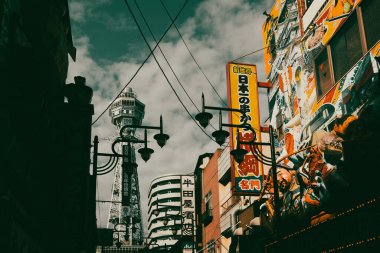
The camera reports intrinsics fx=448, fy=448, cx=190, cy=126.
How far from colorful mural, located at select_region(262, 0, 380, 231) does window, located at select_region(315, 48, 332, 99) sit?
0.61ft

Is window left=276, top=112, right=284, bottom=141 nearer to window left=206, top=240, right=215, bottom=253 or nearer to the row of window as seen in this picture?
the row of window

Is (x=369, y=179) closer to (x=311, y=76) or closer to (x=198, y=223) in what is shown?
(x=311, y=76)

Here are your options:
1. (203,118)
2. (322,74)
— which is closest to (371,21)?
(322,74)

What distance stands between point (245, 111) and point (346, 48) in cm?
707

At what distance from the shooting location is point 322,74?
16.5 m

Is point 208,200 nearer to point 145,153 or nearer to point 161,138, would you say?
point 145,153

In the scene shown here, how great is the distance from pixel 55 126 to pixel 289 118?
10.4 m

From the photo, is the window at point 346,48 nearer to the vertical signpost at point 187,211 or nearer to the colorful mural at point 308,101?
the colorful mural at point 308,101

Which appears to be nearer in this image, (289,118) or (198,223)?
(289,118)

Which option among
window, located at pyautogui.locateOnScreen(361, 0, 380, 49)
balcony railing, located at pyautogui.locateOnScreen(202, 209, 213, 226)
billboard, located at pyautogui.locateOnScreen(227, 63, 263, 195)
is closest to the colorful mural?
window, located at pyautogui.locateOnScreen(361, 0, 380, 49)

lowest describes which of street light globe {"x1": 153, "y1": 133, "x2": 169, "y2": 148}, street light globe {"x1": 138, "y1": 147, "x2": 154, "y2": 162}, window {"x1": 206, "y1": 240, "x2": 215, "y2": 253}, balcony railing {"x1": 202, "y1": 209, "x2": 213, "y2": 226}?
window {"x1": 206, "y1": 240, "x2": 215, "y2": 253}

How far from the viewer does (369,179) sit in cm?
1180

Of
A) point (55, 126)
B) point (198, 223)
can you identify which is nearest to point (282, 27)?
point (55, 126)

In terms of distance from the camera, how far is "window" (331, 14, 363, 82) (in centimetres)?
1427
